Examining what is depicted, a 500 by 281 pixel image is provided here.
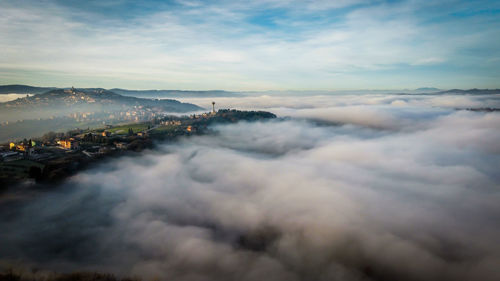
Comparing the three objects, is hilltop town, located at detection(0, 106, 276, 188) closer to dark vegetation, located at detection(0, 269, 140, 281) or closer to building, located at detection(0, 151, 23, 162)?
building, located at detection(0, 151, 23, 162)

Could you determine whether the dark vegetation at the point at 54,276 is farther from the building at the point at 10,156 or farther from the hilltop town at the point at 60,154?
the building at the point at 10,156

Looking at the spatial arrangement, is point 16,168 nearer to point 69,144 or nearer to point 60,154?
point 60,154

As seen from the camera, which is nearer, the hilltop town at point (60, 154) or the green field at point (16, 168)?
the green field at point (16, 168)

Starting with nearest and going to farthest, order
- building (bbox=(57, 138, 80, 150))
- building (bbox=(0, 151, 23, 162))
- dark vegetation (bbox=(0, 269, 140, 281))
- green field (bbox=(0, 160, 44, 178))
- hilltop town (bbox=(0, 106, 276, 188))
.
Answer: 1. dark vegetation (bbox=(0, 269, 140, 281))
2. green field (bbox=(0, 160, 44, 178))
3. hilltop town (bbox=(0, 106, 276, 188))
4. building (bbox=(0, 151, 23, 162))
5. building (bbox=(57, 138, 80, 150))

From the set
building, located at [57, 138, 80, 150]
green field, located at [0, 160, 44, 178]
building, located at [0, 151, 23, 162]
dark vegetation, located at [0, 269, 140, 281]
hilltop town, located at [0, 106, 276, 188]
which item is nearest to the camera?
dark vegetation, located at [0, 269, 140, 281]

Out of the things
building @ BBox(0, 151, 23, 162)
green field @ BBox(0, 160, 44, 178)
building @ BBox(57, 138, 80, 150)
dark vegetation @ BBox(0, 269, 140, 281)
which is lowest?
dark vegetation @ BBox(0, 269, 140, 281)

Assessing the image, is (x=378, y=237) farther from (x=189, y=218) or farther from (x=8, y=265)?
(x=8, y=265)

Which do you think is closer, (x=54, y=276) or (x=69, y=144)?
(x=54, y=276)

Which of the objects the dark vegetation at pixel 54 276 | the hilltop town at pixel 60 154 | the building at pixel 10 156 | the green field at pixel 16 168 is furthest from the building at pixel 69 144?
the dark vegetation at pixel 54 276

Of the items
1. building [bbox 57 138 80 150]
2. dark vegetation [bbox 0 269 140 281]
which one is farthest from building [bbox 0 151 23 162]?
dark vegetation [bbox 0 269 140 281]

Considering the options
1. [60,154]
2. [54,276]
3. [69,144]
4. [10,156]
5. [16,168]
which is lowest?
[54,276]

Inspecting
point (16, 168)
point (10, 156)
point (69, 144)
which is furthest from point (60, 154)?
point (16, 168)
